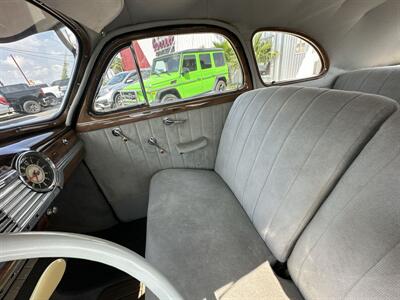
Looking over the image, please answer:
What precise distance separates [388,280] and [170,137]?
1.50 meters

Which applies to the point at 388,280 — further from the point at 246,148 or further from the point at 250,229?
the point at 246,148

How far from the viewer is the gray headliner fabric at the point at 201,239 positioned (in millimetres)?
857

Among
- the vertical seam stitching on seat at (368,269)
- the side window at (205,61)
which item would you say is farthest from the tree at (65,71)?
the vertical seam stitching on seat at (368,269)

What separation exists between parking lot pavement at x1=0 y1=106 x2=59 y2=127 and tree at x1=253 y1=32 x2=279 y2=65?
1.79m

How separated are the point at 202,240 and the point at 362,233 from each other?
0.67m

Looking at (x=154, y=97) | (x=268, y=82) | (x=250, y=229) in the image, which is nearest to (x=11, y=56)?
(x=154, y=97)

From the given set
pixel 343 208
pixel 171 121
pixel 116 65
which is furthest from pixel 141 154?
pixel 343 208

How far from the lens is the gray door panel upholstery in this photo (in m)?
1.65

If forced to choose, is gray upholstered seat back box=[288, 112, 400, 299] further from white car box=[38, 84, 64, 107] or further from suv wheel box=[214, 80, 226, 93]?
white car box=[38, 84, 64, 107]

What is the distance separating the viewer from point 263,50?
2.02 metres

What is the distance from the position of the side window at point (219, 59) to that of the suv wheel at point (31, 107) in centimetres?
138

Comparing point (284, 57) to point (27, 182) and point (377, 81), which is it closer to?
point (377, 81)

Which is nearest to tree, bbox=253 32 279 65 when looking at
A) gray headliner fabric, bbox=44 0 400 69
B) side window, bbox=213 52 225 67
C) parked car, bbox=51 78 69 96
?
gray headliner fabric, bbox=44 0 400 69

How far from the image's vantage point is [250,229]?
3.59 feet
